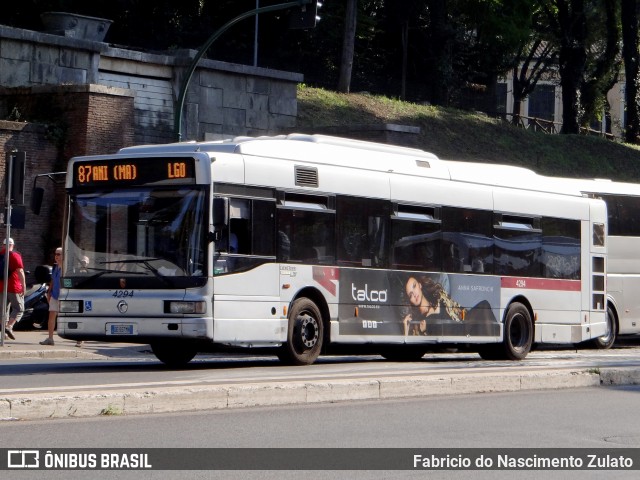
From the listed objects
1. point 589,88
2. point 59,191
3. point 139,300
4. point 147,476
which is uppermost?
point 589,88

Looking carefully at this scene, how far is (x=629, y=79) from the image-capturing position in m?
57.8

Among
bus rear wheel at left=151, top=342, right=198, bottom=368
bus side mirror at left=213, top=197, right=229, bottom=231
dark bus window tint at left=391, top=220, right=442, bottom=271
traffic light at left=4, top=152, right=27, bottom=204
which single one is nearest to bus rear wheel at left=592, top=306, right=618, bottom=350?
dark bus window tint at left=391, top=220, right=442, bottom=271

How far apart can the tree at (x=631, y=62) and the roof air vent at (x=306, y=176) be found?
4144 cm

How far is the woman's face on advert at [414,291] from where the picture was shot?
19906 mm

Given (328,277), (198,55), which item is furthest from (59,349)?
(198,55)

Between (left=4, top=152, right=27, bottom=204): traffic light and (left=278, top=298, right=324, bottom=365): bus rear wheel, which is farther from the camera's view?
(left=4, top=152, right=27, bottom=204): traffic light

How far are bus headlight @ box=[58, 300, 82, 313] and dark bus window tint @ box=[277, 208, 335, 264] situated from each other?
281 centimetres

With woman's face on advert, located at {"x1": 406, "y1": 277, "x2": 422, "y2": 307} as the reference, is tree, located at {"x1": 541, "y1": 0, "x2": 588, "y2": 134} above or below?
above

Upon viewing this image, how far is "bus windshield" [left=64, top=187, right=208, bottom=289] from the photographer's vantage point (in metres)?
16.5

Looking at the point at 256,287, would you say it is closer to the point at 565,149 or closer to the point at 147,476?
the point at 147,476

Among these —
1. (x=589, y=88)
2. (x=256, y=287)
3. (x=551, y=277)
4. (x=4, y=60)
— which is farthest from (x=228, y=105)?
(x=589, y=88)

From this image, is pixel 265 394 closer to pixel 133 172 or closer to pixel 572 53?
pixel 133 172

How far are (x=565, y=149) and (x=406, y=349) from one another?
102 feet

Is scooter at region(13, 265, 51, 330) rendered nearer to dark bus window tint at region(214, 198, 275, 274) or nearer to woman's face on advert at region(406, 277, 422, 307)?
woman's face on advert at region(406, 277, 422, 307)
